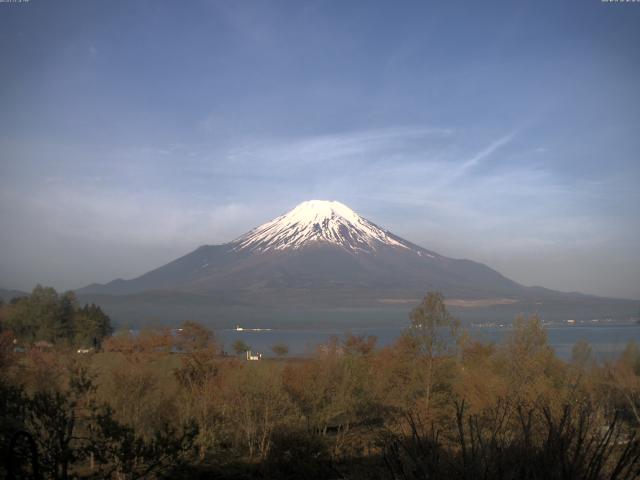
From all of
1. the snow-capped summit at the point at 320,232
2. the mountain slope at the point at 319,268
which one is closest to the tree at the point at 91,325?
the mountain slope at the point at 319,268

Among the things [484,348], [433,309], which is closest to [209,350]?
[433,309]

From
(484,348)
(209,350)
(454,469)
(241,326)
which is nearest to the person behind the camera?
(454,469)

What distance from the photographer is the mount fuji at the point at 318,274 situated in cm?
12762

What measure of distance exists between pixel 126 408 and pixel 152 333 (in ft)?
84.2

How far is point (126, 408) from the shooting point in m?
15.0

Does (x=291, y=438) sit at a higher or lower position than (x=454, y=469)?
lower

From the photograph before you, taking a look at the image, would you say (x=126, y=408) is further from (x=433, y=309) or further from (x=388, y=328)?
(x=388, y=328)

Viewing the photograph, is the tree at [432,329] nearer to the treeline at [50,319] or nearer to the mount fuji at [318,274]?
the treeline at [50,319]

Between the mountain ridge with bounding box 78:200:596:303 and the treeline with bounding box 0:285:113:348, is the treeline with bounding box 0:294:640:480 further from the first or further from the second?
the mountain ridge with bounding box 78:200:596:303

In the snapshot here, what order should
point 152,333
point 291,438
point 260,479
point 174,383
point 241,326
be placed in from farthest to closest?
point 241,326, point 152,333, point 174,383, point 291,438, point 260,479

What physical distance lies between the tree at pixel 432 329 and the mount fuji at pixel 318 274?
95.4 meters

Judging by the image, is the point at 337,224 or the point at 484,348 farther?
the point at 337,224

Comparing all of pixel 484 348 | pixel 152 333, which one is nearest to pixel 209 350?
pixel 484 348

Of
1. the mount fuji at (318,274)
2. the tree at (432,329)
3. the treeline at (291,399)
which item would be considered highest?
the mount fuji at (318,274)
